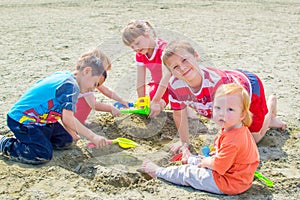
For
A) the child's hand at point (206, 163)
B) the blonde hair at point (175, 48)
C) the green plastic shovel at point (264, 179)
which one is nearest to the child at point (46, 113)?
the blonde hair at point (175, 48)

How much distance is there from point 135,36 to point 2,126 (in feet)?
3.49

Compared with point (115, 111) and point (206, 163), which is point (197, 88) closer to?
point (206, 163)

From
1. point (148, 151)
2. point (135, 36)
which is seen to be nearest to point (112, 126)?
point (148, 151)

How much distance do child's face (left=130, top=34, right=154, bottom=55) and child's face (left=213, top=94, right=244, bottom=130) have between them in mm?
1001

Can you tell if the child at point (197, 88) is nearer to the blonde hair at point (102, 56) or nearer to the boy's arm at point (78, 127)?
the blonde hair at point (102, 56)

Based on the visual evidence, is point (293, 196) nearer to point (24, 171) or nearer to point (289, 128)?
point (289, 128)

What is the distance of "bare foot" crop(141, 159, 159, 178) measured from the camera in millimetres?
2593

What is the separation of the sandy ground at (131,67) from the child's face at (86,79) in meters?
0.29

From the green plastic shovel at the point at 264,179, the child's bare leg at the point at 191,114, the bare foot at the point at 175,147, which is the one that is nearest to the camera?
the green plastic shovel at the point at 264,179

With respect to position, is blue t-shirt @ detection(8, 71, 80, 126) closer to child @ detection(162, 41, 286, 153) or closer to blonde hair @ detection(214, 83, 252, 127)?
child @ detection(162, 41, 286, 153)

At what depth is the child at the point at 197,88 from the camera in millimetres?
2701

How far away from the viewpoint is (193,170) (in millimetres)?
2471

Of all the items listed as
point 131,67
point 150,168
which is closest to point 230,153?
point 150,168

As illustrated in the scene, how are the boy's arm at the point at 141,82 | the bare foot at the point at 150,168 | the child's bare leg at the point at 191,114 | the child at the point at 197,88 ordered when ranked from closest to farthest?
1. the bare foot at the point at 150,168
2. the child at the point at 197,88
3. the child's bare leg at the point at 191,114
4. the boy's arm at the point at 141,82
